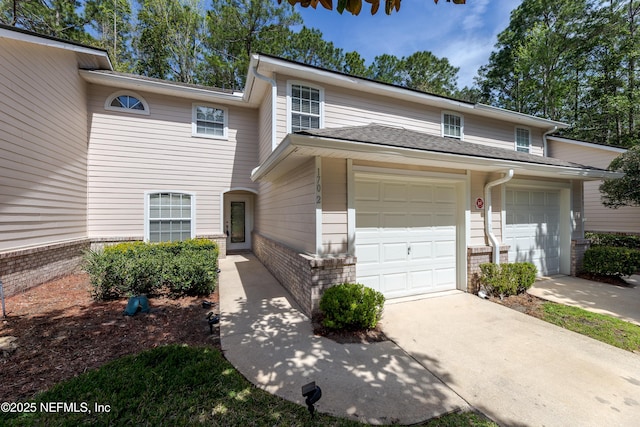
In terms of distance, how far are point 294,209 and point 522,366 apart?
429 cm

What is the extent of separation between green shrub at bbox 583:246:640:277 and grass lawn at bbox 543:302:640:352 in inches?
120

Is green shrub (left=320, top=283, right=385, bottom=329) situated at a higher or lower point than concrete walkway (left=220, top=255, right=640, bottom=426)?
higher

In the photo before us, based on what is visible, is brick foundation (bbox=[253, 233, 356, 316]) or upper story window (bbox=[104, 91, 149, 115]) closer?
brick foundation (bbox=[253, 233, 356, 316])

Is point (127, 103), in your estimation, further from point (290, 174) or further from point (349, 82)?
point (349, 82)

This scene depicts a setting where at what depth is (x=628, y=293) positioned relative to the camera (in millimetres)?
5605

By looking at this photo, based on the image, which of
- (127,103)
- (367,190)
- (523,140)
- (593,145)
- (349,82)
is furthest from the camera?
(593,145)

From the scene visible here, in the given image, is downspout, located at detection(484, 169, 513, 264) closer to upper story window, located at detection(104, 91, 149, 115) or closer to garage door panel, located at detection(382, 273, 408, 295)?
garage door panel, located at detection(382, 273, 408, 295)

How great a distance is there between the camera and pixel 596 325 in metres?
4.03

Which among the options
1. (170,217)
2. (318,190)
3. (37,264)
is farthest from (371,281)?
(170,217)

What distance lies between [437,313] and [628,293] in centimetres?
Result: 482

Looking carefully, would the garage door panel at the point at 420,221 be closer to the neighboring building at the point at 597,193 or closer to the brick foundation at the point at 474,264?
the brick foundation at the point at 474,264

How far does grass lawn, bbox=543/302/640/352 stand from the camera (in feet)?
11.8

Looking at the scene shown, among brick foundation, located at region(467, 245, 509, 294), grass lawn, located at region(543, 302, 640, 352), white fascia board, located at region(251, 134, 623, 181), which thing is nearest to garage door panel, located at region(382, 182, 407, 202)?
white fascia board, located at region(251, 134, 623, 181)

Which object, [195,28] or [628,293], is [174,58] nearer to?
[195,28]
